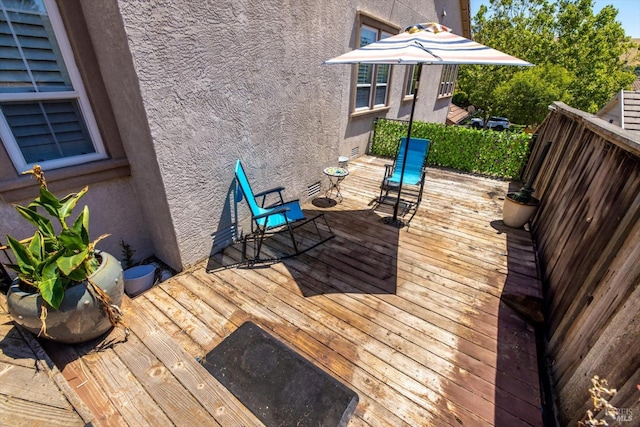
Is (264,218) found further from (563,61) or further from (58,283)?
(563,61)

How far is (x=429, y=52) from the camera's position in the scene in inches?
107

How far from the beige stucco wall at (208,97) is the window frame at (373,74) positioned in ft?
6.13

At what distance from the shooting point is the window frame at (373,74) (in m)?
5.75

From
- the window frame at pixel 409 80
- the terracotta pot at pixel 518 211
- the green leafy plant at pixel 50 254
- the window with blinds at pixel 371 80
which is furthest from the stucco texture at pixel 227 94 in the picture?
the window frame at pixel 409 80

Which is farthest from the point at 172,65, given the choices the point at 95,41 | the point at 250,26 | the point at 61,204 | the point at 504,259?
the point at 504,259

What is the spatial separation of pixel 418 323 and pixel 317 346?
99 centimetres

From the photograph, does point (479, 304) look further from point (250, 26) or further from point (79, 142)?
point (79, 142)

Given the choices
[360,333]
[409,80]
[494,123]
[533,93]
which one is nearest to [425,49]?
[360,333]

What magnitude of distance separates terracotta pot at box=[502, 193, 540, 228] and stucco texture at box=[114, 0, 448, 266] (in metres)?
3.17

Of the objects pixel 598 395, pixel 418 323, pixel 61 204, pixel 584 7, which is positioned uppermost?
pixel 584 7

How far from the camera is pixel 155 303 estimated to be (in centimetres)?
258

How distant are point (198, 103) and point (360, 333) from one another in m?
2.70

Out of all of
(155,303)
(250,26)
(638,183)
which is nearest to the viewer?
(638,183)

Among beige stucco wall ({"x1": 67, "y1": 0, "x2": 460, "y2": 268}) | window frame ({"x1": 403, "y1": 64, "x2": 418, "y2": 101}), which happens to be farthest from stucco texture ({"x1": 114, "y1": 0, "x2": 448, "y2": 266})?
window frame ({"x1": 403, "y1": 64, "x2": 418, "y2": 101})
